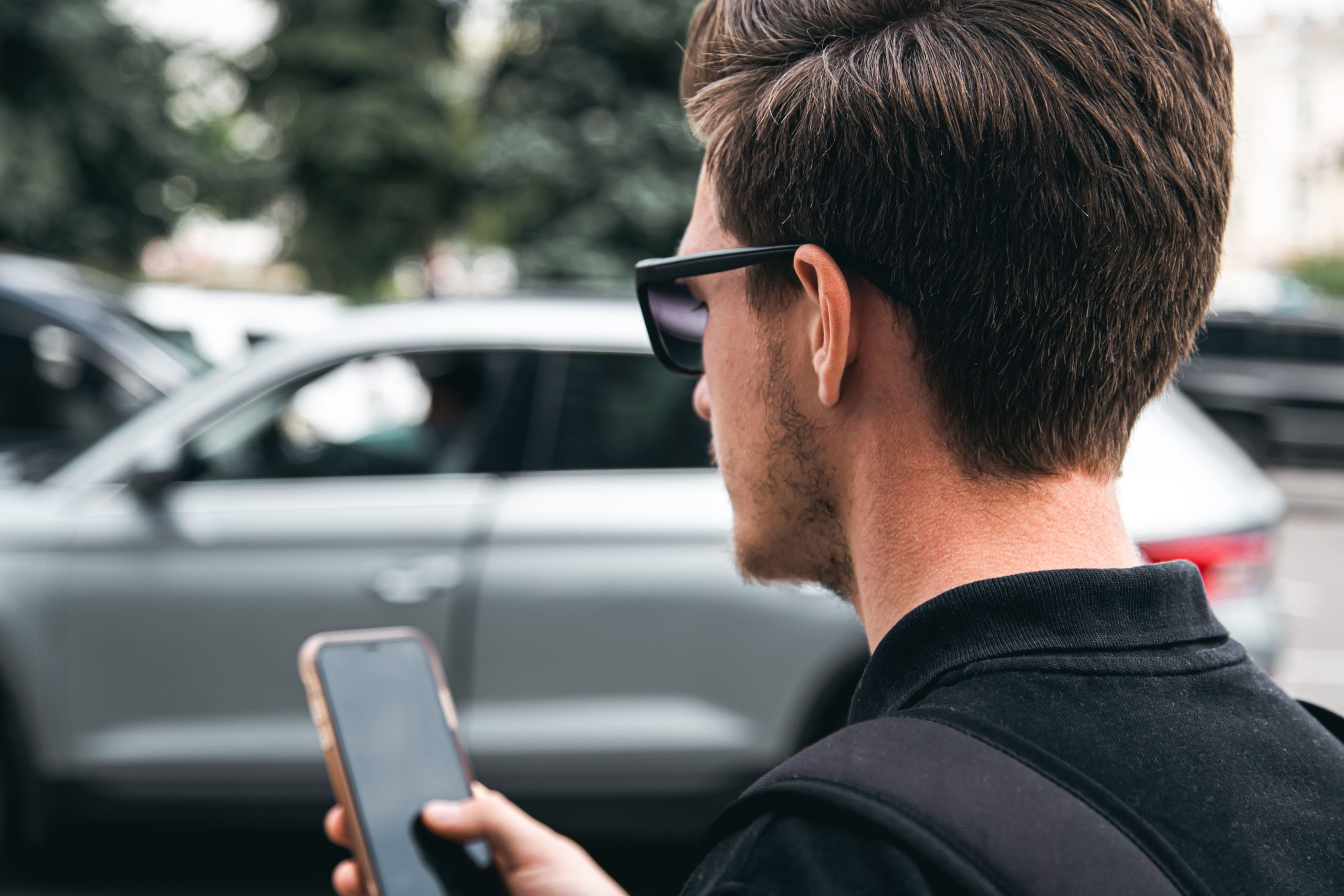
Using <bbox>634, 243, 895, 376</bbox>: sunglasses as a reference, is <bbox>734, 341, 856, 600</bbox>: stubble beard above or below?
below

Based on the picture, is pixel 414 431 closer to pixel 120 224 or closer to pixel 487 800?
pixel 487 800

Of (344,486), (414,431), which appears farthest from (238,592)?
(414,431)

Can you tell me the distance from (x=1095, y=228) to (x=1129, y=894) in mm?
515

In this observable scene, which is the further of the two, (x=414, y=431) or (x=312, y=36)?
(x=312, y=36)

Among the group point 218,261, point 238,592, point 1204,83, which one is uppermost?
point 1204,83

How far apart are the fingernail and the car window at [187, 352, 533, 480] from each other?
235cm

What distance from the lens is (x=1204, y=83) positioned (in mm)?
1048

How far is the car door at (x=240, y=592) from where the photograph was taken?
11.5 feet

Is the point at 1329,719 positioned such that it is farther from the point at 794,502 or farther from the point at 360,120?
the point at 360,120

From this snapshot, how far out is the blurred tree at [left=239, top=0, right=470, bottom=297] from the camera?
19.4 metres

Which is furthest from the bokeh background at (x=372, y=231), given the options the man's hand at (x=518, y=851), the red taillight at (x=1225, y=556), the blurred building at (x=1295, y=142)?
the blurred building at (x=1295, y=142)

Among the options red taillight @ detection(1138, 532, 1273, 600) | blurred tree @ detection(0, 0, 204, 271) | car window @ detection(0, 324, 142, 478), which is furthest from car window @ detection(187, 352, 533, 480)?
blurred tree @ detection(0, 0, 204, 271)

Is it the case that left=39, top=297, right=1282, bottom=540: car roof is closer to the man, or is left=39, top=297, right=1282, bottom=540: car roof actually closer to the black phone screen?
the black phone screen

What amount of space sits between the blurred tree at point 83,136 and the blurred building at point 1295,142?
147 ft
